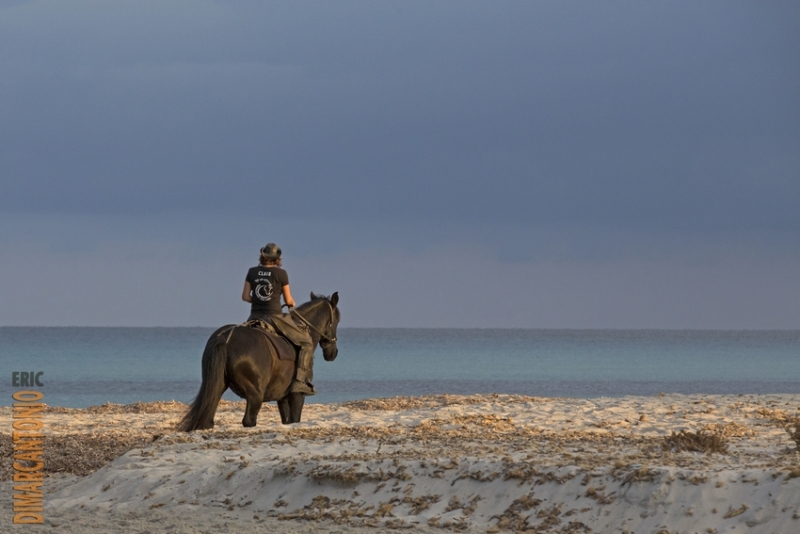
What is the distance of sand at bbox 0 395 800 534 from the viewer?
795 cm

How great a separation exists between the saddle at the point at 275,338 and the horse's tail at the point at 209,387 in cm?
57

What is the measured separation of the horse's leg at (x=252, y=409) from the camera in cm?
1311

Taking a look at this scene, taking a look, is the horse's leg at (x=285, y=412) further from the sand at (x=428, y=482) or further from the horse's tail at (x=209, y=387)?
the horse's tail at (x=209, y=387)

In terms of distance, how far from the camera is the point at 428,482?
355 inches

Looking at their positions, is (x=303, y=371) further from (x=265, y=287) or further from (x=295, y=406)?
(x=265, y=287)

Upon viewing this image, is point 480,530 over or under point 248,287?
under

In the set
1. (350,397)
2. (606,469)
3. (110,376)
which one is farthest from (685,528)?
(110,376)

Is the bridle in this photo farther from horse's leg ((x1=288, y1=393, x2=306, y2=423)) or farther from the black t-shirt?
horse's leg ((x1=288, y1=393, x2=306, y2=423))

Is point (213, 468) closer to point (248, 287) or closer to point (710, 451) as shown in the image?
point (248, 287)

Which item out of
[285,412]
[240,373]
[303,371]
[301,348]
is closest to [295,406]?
[285,412]

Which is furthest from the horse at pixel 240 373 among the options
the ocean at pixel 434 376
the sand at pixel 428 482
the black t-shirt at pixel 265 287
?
the ocean at pixel 434 376

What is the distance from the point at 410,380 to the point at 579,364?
18.9 m

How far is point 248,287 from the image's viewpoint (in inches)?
528

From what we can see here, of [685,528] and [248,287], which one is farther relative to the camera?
[248,287]
